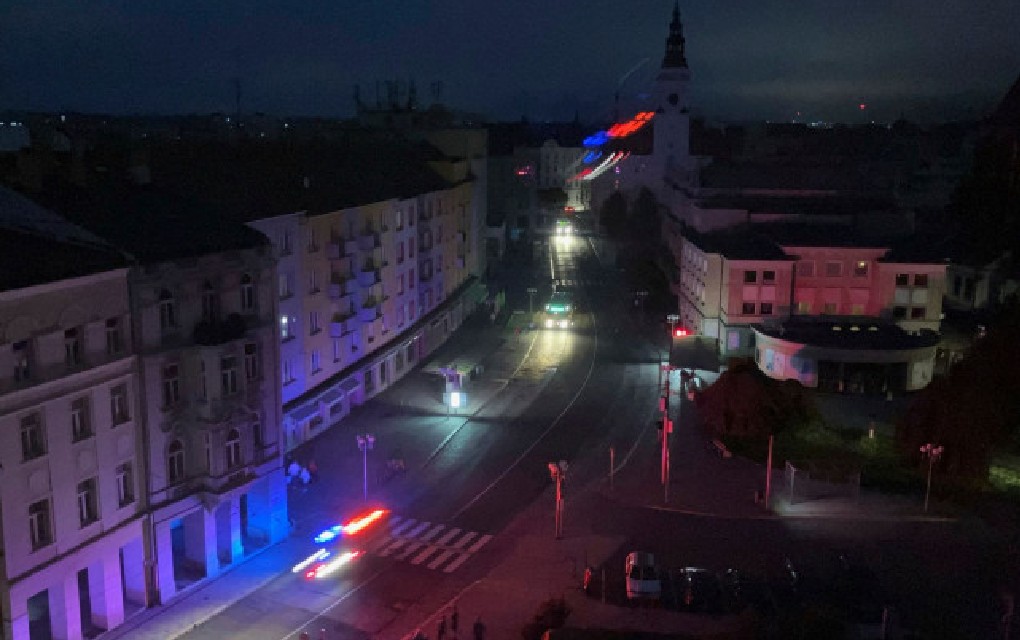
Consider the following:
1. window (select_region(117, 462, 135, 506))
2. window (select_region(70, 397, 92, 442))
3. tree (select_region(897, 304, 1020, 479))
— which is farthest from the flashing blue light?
tree (select_region(897, 304, 1020, 479))

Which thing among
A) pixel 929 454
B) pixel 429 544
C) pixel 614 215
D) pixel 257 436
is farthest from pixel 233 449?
pixel 614 215

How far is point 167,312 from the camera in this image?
104 feet

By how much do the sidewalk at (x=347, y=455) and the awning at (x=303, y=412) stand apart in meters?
1.67

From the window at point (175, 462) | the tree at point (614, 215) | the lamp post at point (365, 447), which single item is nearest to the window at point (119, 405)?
the window at point (175, 462)

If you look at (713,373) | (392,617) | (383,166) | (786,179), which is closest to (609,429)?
(713,373)

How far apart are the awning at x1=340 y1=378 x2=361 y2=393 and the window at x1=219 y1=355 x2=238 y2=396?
16636 mm

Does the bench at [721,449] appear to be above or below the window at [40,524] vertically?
below

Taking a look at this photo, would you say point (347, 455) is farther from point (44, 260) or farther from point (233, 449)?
point (44, 260)

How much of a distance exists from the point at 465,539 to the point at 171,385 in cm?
1317

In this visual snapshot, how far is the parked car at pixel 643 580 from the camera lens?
3164 centimetres

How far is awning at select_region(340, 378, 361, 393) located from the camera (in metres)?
50.8

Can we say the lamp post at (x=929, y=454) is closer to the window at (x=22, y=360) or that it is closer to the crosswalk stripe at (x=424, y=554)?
the crosswalk stripe at (x=424, y=554)

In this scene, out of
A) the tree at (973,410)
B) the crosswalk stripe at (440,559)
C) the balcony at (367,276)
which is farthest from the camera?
the balcony at (367,276)

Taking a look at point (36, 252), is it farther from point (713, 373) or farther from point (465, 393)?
point (713, 373)
